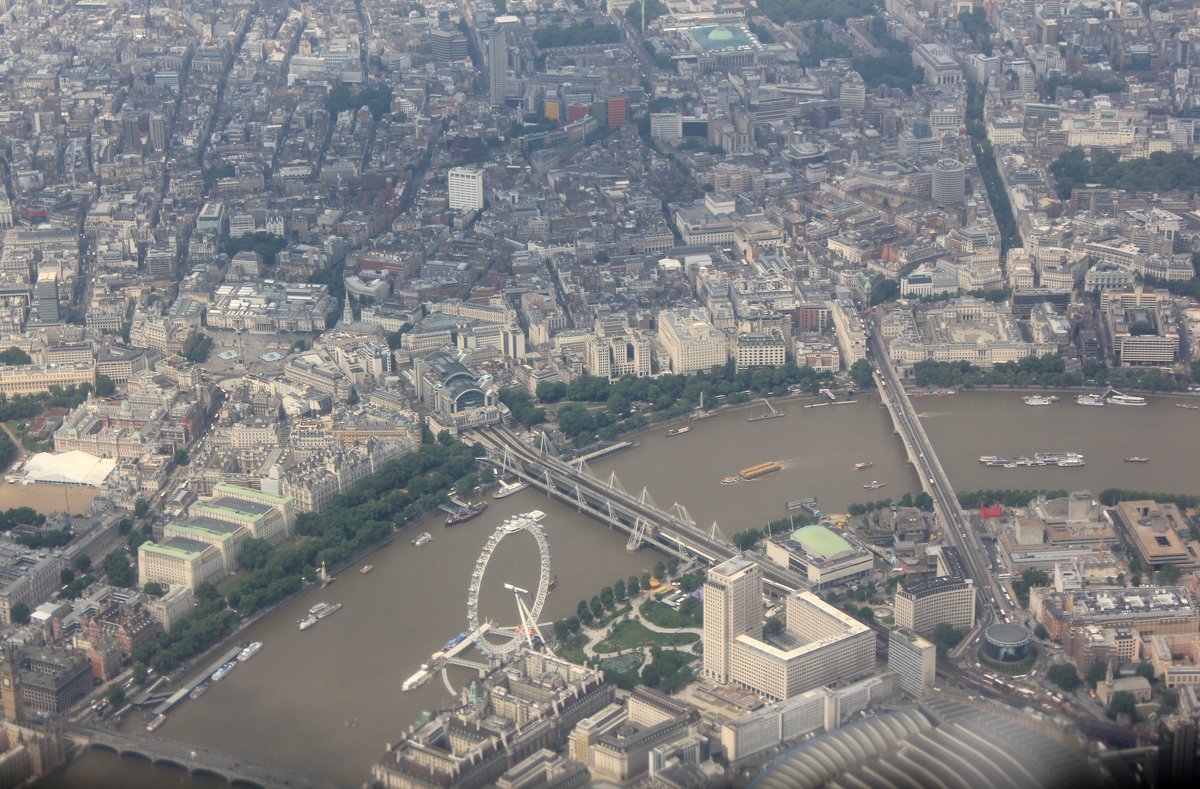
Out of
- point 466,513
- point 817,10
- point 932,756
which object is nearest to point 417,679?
point 466,513

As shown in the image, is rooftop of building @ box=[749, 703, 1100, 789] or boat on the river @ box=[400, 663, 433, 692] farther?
boat on the river @ box=[400, 663, 433, 692]

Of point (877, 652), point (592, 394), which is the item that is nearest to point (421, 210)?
point (592, 394)

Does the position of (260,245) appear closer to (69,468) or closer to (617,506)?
(69,468)

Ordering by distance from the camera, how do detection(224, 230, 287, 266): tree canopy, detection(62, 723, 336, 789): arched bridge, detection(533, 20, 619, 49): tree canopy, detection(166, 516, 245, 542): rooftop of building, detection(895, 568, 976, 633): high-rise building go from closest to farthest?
detection(62, 723, 336, 789): arched bridge, detection(895, 568, 976, 633): high-rise building, detection(166, 516, 245, 542): rooftop of building, detection(224, 230, 287, 266): tree canopy, detection(533, 20, 619, 49): tree canopy

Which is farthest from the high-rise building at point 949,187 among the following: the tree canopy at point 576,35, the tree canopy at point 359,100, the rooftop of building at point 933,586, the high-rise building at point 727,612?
the high-rise building at point 727,612

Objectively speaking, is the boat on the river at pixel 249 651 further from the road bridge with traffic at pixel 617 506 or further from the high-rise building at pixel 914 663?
the high-rise building at pixel 914 663

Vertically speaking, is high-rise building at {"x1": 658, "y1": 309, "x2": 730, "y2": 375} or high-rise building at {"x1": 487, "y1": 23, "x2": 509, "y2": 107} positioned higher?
high-rise building at {"x1": 487, "y1": 23, "x2": 509, "y2": 107}

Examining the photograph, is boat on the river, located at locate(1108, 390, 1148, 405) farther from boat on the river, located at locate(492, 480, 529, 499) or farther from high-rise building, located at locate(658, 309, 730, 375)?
boat on the river, located at locate(492, 480, 529, 499)

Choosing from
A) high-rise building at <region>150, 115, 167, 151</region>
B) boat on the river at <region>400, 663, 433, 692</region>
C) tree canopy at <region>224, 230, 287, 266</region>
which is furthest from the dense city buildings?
boat on the river at <region>400, 663, 433, 692</region>
